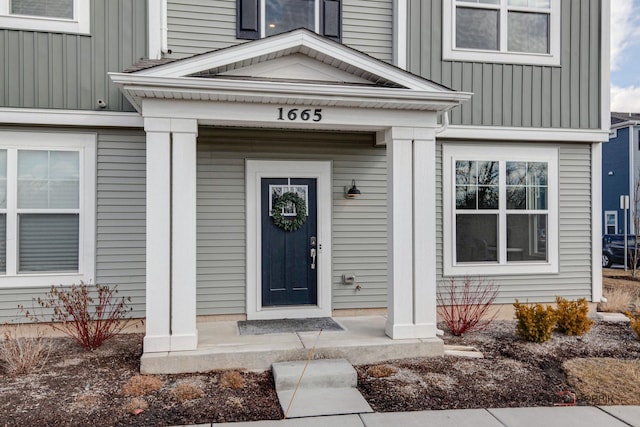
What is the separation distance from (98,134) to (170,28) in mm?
1786

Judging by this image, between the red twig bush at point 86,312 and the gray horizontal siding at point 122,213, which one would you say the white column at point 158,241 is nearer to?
the red twig bush at point 86,312

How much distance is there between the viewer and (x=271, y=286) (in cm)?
647

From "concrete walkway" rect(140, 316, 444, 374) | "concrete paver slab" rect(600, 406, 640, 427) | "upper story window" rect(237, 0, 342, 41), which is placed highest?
"upper story window" rect(237, 0, 342, 41)

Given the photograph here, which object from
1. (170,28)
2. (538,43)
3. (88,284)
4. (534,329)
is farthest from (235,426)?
(538,43)

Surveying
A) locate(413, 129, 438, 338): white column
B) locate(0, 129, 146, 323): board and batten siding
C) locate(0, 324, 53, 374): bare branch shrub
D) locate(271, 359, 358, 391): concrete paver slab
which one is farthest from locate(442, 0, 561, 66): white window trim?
locate(0, 324, 53, 374): bare branch shrub

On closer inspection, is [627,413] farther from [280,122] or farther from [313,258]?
[280,122]

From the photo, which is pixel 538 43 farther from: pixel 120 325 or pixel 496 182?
pixel 120 325

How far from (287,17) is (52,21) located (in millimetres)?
3148

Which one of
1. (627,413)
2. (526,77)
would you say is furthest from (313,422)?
(526,77)

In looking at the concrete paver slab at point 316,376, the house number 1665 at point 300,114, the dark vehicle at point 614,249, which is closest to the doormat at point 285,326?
the concrete paver slab at point 316,376

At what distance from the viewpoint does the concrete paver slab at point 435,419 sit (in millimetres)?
3662

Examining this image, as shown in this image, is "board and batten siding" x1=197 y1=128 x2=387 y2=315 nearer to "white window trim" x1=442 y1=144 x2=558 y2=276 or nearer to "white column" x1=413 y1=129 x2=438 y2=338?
"white window trim" x1=442 y1=144 x2=558 y2=276

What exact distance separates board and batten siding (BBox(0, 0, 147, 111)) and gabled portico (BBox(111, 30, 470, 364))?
1.39 m

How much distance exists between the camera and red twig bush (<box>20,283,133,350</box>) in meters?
5.38
